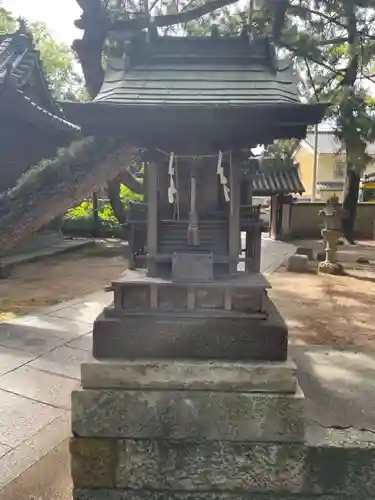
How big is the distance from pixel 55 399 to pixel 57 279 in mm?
6696

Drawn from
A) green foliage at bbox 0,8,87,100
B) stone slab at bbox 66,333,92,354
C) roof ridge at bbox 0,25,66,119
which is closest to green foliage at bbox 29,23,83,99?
green foliage at bbox 0,8,87,100

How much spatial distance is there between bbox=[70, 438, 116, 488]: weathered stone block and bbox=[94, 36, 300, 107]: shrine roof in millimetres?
2558

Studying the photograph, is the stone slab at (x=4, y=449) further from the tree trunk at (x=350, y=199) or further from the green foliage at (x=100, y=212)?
the green foliage at (x=100, y=212)

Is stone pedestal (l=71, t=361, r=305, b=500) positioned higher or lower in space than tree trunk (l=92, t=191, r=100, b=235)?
lower

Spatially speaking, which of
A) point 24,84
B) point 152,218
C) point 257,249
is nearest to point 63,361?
point 152,218

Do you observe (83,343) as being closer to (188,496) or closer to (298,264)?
(188,496)

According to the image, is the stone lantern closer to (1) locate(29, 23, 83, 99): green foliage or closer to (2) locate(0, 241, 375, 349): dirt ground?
(2) locate(0, 241, 375, 349): dirt ground

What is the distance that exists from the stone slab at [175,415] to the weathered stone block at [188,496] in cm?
45

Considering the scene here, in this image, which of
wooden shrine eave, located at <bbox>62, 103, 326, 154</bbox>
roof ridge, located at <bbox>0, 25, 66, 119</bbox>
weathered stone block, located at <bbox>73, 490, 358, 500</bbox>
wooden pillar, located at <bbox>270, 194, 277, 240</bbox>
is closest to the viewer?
wooden shrine eave, located at <bbox>62, 103, 326, 154</bbox>

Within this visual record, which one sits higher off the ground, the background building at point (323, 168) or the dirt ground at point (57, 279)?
the background building at point (323, 168)

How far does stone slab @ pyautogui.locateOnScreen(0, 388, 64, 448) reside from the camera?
3.72 metres

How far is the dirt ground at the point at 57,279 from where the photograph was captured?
8.31 m

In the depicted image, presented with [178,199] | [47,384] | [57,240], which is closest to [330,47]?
[57,240]

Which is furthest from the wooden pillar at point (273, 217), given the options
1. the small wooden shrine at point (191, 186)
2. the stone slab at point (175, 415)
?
the stone slab at point (175, 415)
